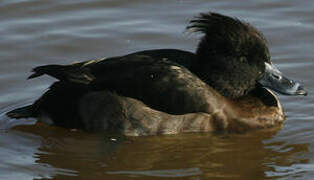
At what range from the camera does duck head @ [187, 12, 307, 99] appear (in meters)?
7.51

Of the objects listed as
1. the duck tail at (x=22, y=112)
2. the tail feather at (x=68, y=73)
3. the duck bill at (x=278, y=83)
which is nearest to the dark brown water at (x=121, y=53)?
the duck tail at (x=22, y=112)

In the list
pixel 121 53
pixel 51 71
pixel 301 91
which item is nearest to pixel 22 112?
pixel 51 71

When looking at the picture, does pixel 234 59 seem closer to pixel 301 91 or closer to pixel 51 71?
pixel 301 91

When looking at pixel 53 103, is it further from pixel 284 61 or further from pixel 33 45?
pixel 284 61

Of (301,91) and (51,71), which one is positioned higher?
(51,71)

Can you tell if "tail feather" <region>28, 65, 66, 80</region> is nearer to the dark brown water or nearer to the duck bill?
the dark brown water

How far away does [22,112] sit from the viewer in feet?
25.5

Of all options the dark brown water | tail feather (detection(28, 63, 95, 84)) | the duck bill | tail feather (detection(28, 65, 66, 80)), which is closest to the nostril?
the duck bill

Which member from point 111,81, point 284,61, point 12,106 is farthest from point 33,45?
point 284,61

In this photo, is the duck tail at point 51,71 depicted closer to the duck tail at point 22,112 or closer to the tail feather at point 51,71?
the tail feather at point 51,71

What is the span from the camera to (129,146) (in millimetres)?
7430

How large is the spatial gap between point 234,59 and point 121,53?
1790 millimetres

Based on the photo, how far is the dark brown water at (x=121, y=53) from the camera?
689 cm

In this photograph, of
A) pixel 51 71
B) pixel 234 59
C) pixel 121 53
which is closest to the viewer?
pixel 51 71
